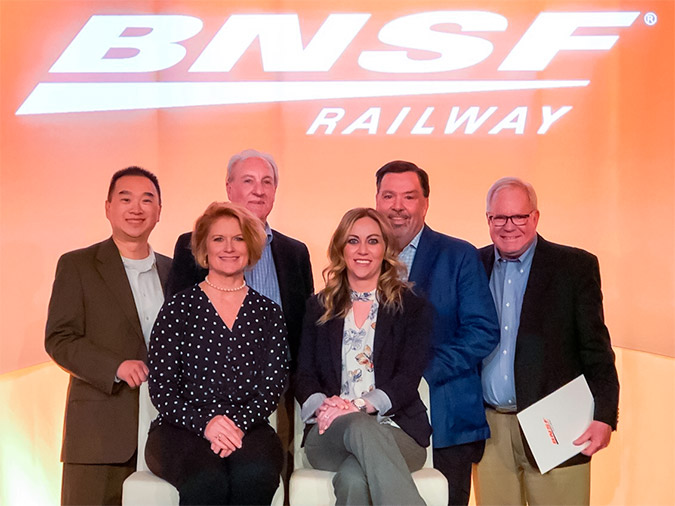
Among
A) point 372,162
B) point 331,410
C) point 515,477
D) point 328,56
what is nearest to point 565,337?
point 515,477

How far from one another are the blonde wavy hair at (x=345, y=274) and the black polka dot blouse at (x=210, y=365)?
0.93 feet

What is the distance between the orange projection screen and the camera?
4.63m

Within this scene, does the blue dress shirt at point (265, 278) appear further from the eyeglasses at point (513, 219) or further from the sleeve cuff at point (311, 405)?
the eyeglasses at point (513, 219)

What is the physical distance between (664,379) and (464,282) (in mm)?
1788

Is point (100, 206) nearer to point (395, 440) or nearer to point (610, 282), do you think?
point (395, 440)

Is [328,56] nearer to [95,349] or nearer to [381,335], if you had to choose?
[381,335]

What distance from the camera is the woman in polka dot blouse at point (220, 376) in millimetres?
3109

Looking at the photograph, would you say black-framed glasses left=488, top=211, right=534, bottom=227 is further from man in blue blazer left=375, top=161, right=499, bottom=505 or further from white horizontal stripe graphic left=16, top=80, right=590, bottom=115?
white horizontal stripe graphic left=16, top=80, right=590, bottom=115

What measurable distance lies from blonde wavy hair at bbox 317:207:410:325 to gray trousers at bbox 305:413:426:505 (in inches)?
20.1

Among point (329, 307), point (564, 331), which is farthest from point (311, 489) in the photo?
point (564, 331)

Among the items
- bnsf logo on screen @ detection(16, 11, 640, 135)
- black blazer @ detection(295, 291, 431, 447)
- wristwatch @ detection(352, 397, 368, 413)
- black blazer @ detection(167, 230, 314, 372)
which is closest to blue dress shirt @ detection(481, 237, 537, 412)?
black blazer @ detection(295, 291, 431, 447)

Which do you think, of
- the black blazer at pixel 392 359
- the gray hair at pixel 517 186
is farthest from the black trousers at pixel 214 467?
the gray hair at pixel 517 186

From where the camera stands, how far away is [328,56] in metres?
4.75

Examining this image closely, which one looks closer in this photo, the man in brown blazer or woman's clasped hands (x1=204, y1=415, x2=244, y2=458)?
woman's clasped hands (x1=204, y1=415, x2=244, y2=458)
